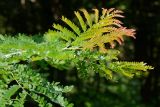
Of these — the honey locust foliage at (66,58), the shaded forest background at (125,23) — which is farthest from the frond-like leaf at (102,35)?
the shaded forest background at (125,23)

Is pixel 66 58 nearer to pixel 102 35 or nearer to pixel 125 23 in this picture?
pixel 102 35

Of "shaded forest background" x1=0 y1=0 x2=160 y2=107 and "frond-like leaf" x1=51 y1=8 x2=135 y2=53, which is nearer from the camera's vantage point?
"frond-like leaf" x1=51 y1=8 x2=135 y2=53

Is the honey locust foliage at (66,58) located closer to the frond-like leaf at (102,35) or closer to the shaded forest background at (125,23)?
the frond-like leaf at (102,35)

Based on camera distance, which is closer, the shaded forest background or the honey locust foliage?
the honey locust foliage

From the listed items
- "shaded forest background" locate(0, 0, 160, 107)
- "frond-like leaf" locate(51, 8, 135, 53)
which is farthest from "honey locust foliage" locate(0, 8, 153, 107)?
"shaded forest background" locate(0, 0, 160, 107)

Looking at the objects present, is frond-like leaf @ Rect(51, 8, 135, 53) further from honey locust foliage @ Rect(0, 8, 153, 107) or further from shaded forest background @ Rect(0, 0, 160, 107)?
shaded forest background @ Rect(0, 0, 160, 107)

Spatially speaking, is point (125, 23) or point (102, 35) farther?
point (125, 23)

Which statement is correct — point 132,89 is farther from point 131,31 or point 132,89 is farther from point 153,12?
point 131,31

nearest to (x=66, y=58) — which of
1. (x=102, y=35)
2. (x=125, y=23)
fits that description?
(x=102, y=35)

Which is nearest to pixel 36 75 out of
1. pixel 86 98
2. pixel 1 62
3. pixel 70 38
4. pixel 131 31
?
pixel 1 62

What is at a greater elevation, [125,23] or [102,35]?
[125,23]
